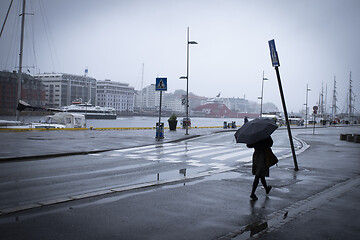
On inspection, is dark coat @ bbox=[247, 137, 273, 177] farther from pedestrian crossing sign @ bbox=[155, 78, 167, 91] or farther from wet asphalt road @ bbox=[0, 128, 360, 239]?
pedestrian crossing sign @ bbox=[155, 78, 167, 91]

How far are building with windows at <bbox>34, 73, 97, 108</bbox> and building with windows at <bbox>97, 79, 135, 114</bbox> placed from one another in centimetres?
1324

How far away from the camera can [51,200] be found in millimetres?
6672

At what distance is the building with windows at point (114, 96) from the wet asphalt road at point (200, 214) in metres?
157

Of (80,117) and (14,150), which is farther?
(80,117)

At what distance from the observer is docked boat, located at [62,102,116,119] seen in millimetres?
109062

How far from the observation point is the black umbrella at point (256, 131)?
701 cm

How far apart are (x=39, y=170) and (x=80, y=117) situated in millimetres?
35077

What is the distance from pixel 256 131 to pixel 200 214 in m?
2.12

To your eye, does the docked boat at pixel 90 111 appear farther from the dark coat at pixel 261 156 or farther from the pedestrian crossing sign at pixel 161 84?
the dark coat at pixel 261 156

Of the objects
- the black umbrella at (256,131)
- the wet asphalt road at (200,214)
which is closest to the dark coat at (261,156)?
the black umbrella at (256,131)

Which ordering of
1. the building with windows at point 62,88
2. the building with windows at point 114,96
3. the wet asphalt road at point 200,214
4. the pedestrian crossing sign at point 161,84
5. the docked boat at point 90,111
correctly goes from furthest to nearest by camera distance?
1. the building with windows at point 114,96
2. the building with windows at point 62,88
3. the docked boat at point 90,111
4. the pedestrian crossing sign at point 161,84
5. the wet asphalt road at point 200,214

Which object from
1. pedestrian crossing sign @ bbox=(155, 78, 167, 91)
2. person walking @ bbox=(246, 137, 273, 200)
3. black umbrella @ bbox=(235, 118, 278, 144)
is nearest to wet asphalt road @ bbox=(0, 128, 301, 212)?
person walking @ bbox=(246, 137, 273, 200)

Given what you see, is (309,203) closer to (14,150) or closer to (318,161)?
(318,161)

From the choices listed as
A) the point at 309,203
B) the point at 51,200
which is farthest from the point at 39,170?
the point at 309,203
